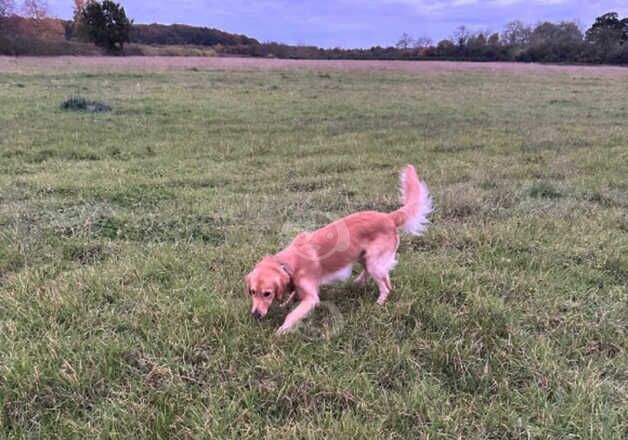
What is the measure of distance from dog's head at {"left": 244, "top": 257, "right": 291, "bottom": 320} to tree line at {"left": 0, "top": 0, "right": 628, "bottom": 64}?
158 ft

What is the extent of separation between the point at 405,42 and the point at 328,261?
195ft

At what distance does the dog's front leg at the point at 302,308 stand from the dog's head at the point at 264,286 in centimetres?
17

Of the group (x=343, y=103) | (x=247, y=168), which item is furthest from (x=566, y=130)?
(x=247, y=168)

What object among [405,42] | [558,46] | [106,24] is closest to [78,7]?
[106,24]

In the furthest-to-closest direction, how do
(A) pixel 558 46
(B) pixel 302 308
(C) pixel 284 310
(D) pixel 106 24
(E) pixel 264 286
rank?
(A) pixel 558 46, (D) pixel 106 24, (C) pixel 284 310, (B) pixel 302 308, (E) pixel 264 286

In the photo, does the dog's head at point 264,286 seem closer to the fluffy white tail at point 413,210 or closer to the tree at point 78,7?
the fluffy white tail at point 413,210

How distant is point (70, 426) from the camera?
7.30 feet

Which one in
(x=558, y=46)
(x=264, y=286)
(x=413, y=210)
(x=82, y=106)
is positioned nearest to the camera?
(x=264, y=286)

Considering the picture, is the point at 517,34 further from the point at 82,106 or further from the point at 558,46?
the point at 82,106

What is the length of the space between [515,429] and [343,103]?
14.0 meters

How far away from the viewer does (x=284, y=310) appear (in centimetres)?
330

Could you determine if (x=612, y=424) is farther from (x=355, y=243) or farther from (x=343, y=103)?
(x=343, y=103)

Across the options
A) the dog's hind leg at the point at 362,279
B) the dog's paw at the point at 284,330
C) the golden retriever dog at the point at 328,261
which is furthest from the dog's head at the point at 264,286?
the dog's hind leg at the point at 362,279

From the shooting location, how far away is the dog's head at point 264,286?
114 inches
